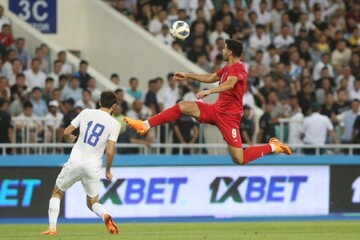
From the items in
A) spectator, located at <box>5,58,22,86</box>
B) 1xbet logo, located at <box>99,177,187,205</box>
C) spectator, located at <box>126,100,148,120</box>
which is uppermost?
spectator, located at <box>5,58,22,86</box>

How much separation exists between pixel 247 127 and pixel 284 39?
17.9ft

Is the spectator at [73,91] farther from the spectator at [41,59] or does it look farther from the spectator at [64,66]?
the spectator at [41,59]

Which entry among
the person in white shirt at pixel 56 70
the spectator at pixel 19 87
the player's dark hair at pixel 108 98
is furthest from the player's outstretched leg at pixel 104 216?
the person in white shirt at pixel 56 70

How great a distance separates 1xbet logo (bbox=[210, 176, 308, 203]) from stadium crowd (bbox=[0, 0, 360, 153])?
134 cm

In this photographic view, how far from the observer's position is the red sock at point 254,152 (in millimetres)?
18078

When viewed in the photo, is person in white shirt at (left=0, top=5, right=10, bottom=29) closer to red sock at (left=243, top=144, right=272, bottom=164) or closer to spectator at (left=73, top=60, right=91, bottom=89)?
spectator at (left=73, top=60, right=91, bottom=89)

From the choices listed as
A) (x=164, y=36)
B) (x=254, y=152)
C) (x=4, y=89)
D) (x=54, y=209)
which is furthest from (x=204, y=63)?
(x=54, y=209)

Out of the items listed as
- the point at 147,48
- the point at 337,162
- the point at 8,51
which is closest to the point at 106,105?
the point at 337,162

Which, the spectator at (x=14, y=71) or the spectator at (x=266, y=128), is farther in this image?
the spectator at (x=14, y=71)

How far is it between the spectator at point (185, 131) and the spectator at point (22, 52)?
4068mm

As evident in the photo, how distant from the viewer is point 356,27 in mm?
30484

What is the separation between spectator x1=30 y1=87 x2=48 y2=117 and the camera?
24031 mm

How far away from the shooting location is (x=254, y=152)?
715 inches

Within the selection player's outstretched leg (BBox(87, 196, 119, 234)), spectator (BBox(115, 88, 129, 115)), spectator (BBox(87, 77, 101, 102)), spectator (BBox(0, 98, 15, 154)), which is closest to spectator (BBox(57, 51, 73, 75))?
spectator (BBox(87, 77, 101, 102))
